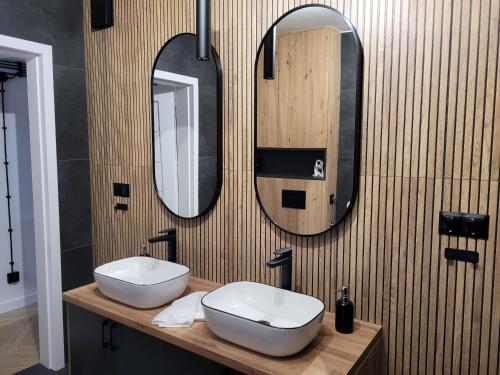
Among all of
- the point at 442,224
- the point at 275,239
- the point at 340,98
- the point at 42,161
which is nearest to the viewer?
the point at 442,224

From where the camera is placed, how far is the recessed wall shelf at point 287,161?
1719 millimetres

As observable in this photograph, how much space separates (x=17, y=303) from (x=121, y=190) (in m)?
2.33

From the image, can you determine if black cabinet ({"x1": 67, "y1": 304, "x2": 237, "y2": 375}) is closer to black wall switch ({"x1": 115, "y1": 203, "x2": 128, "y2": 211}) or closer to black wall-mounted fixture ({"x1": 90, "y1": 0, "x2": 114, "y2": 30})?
black wall switch ({"x1": 115, "y1": 203, "x2": 128, "y2": 211})

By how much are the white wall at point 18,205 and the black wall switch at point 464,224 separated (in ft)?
12.9

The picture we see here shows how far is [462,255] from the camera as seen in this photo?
4.64ft

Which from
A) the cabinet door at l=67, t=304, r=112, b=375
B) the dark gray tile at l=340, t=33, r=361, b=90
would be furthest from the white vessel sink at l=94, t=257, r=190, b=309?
the dark gray tile at l=340, t=33, r=361, b=90

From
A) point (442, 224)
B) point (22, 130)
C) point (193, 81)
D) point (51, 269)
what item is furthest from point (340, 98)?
point (22, 130)

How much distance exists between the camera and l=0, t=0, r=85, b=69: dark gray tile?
2.26 metres

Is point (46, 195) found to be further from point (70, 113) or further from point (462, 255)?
point (462, 255)

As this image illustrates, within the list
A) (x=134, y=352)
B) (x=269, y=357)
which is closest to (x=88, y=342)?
(x=134, y=352)

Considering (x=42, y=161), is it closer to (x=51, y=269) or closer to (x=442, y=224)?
(x=51, y=269)

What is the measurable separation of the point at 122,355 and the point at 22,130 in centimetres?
308

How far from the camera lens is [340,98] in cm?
161

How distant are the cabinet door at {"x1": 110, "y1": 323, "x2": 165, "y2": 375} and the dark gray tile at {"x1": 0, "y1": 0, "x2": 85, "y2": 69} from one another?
1.80 m
